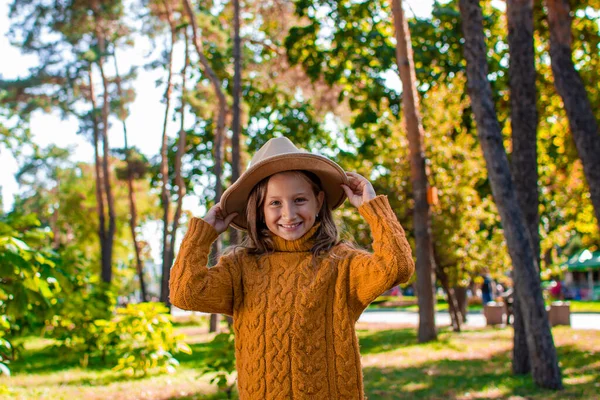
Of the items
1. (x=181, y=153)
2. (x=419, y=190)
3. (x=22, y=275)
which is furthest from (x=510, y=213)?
(x=181, y=153)

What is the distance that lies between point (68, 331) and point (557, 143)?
988cm

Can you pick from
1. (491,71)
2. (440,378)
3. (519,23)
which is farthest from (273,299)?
(491,71)

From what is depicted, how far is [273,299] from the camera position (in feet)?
8.86

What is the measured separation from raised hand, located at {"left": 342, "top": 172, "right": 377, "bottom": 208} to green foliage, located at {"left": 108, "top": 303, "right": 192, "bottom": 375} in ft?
21.3


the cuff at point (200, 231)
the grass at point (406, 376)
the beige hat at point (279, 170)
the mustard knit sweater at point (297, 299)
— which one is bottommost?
A: the grass at point (406, 376)

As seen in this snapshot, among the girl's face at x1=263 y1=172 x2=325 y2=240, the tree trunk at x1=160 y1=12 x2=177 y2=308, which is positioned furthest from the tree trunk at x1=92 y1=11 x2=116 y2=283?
the girl's face at x1=263 y1=172 x2=325 y2=240

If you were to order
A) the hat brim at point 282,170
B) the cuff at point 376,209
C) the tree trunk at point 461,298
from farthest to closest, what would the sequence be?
1. the tree trunk at point 461,298
2. the hat brim at point 282,170
3. the cuff at point 376,209

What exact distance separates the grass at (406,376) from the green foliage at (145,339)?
183 mm

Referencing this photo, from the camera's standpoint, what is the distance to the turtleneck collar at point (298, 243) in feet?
9.27

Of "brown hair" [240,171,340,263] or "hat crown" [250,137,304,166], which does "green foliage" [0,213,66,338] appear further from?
"hat crown" [250,137,304,166]

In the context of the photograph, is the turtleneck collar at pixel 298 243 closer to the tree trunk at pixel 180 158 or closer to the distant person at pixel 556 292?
the tree trunk at pixel 180 158

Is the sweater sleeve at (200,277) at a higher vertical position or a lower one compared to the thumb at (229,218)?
lower

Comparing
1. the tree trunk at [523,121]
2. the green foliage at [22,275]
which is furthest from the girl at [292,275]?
the tree trunk at [523,121]

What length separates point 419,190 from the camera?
42.0ft
